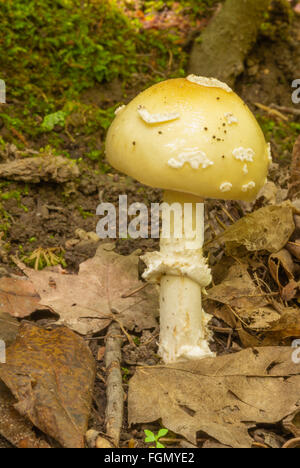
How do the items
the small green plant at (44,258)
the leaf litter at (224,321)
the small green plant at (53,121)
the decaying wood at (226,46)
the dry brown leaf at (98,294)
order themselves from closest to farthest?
the leaf litter at (224,321)
the dry brown leaf at (98,294)
the small green plant at (44,258)
the small green plant at (53,121)
the decaying wood at (226,46)

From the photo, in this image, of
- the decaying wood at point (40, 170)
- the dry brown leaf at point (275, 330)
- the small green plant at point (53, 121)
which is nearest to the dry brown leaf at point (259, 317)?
the dry brown leaf at point (275, 330)

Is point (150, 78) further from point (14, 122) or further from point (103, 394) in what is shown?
point (103, 394)

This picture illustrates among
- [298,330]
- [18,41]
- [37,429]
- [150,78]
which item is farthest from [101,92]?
[37,429]

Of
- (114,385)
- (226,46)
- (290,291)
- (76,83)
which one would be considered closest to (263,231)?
(290,291)

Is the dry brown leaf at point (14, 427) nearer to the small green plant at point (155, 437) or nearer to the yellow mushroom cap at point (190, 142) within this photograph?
the small green plant at point (155, 437)

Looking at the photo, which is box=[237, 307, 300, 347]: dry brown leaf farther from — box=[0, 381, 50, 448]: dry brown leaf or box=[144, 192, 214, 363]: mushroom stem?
box=[0, 381, 50, 448]: dry brown leaf

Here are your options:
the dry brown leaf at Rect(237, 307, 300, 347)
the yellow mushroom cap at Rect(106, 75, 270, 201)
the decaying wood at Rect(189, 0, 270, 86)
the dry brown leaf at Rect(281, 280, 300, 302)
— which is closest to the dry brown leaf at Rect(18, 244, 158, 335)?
the dry brown leaf at Rect(237, 307, 300, 347)

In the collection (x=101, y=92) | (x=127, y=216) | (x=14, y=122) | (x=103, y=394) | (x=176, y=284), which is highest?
(x=101, y=92)
